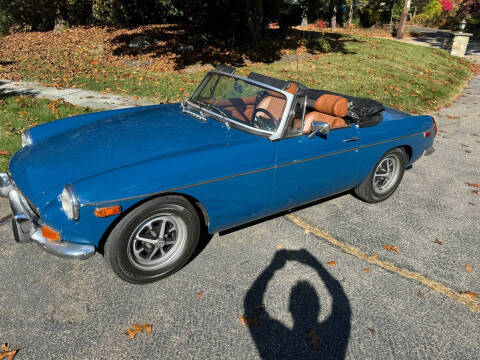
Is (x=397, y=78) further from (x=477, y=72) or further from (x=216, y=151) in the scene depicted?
(x=216, y=151)

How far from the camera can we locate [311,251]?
384 cm

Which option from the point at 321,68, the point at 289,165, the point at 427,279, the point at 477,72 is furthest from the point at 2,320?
the point at 477,72

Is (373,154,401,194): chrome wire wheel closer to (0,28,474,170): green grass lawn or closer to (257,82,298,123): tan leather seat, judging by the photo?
(257,82,298,123): tan leather seat

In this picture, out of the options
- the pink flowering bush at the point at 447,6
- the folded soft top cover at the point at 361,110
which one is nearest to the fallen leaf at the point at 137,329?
the folded soft top cover at the point at 361,110

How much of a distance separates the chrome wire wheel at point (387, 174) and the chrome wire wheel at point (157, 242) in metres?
2.72

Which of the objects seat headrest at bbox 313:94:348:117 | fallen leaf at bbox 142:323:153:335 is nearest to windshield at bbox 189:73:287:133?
seat headrest at bbox 313:94:348:117

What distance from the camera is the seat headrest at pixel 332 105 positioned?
418 centimetres

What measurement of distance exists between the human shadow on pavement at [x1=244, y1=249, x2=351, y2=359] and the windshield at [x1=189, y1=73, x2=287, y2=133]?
4.80 feet

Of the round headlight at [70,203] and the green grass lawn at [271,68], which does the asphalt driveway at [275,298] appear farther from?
the green grass lawn at [271,68]

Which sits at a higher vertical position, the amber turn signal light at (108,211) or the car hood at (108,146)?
the car hood at (108,146)

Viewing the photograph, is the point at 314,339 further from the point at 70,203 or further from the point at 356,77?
the point at 356,77

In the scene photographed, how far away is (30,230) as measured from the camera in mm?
3062

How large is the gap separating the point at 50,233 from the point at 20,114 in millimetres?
5483

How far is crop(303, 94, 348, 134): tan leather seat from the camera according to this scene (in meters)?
4.18
